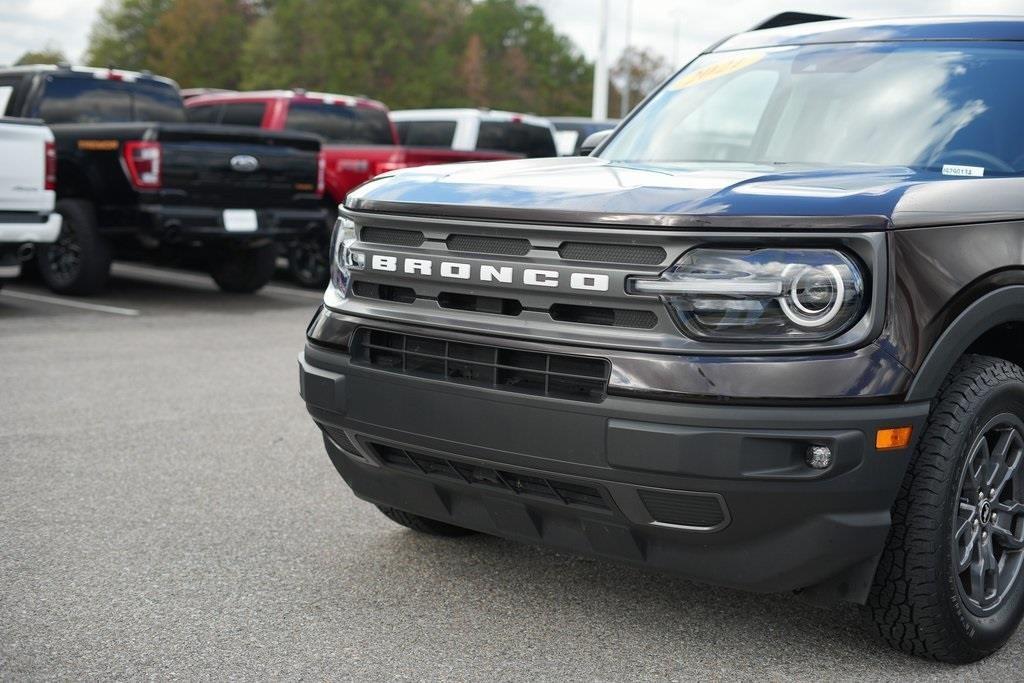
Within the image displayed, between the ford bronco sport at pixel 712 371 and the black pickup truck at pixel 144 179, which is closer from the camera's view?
the ford bronco sport at pixel 712 371

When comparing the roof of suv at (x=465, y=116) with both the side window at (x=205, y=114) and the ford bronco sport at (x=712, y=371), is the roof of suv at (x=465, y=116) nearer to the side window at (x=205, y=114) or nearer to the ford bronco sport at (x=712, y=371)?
the side window at (x=205, y=114)

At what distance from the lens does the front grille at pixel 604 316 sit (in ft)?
9.61

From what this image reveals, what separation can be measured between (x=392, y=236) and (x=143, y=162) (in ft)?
23.5

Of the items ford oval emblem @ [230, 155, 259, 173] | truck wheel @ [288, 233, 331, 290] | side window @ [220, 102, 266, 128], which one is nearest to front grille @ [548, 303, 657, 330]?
ford oval emblem @ [230, 155, 259, 173]

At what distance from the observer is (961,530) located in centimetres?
323

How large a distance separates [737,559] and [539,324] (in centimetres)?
77

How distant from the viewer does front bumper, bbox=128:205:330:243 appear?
10055 millimetres

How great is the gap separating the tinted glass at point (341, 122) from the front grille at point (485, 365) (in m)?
9.91

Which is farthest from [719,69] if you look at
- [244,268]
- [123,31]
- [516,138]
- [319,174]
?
[123,31]

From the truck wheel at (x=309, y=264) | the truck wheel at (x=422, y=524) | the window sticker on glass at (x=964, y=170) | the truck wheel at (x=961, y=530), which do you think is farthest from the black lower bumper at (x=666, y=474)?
the truck wheel at (x=309, y=264)

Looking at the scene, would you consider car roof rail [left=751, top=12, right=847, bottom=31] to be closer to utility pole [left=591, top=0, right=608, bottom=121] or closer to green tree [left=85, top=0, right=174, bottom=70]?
utility pole [left=591, top=0, right=608, bottom=121]

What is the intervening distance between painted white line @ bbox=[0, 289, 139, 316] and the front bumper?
69 cm

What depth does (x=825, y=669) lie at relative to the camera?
10.6ft

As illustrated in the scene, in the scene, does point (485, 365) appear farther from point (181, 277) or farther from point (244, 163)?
point (181, 277)
